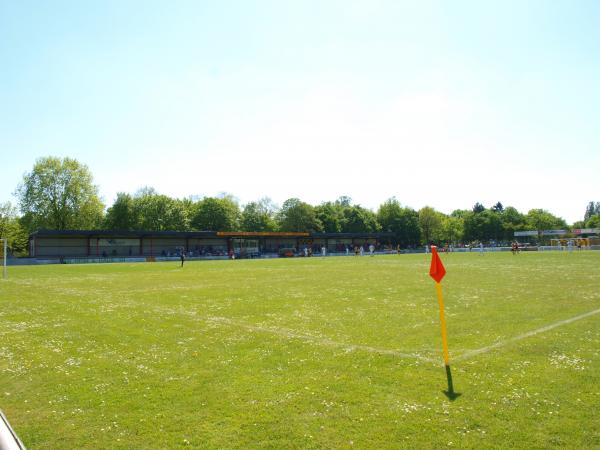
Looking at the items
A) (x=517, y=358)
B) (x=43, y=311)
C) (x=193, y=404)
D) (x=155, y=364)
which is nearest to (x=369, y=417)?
(x=193, y=404)

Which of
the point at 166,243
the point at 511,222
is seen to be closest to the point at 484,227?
the point at 511,222

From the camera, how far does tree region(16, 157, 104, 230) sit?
8131 cm

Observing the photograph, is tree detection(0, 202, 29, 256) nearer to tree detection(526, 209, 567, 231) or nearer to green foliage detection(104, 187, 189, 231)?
green foliage detection(104, 187, 189, 231)

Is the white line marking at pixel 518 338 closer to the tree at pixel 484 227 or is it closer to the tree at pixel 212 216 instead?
the tree at pixel 212 216

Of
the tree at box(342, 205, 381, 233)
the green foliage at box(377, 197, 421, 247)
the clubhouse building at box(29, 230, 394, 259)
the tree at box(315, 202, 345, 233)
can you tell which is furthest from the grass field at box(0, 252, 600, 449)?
the green foliage at box(377, 197, 421, 247)

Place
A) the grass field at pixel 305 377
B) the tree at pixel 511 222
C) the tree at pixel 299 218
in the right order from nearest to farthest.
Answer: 1. the grass field at pixel 305 377
2. the tree at pixel 299 218
3. the tree at pixel 511 222

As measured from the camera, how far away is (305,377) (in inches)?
283

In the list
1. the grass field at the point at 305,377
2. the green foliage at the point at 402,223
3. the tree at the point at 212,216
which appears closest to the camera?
the grass field at the point at 305,377

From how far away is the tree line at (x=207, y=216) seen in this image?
82188mm

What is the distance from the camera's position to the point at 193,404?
6102mm

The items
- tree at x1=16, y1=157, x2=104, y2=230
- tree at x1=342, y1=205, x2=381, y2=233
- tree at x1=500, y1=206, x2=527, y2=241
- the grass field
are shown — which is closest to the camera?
the grass field

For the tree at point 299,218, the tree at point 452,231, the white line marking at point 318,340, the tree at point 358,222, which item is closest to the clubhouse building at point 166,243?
the tree at point 299,218

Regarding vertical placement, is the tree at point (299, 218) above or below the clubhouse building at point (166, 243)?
above

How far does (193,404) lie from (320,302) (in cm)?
1029
